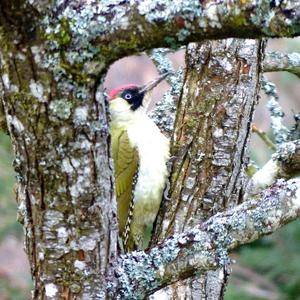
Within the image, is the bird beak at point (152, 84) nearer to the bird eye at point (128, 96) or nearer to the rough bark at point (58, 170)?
the bird eye at point (128, 96)

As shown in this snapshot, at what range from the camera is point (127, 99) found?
436 centimetres

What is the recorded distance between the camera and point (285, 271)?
18.1ft

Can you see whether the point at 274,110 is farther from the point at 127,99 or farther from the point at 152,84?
the point at 127,99

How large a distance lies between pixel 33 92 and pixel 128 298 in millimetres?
682

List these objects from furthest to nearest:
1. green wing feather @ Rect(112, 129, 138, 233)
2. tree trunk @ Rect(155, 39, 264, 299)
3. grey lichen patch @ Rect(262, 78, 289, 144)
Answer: green wing feather @ Rect(112, 129, 138, 233) → grey lichen patch @ Rect(262, 78, 289, 144) → tree trunk @ Rect(155, 39, 264, 299)

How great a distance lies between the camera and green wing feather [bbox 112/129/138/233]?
415 cm

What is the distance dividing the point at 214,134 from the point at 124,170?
110 centimetres

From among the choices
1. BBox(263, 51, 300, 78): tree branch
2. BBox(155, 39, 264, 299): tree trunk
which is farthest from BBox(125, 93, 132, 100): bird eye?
BBox(155, 39, 264, 299): tree trunk

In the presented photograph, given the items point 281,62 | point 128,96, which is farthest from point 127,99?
point 281,62

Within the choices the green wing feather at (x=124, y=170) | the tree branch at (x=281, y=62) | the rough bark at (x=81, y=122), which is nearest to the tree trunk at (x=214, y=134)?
the tree branch at (x=281, y=62)

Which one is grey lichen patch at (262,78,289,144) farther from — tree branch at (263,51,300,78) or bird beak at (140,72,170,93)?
bird beak at (140,72,170,93)

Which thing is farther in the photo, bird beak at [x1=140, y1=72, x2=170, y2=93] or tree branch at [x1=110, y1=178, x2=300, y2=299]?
bird beak at [x1=140, y1=72, x2=170, y2=93]

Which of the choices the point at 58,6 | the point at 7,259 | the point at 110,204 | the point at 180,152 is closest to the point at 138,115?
the point at 180,152

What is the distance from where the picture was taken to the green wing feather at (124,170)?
4.15 m
